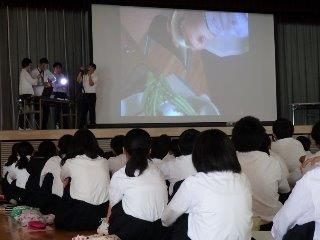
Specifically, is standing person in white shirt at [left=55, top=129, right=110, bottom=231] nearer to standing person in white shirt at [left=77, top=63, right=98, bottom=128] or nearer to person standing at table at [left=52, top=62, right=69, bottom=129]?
person standing at table at [left=52, top=62, right=69, bottom=129]

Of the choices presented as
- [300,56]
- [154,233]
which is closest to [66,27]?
[300,56]

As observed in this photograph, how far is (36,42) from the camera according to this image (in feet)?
28.7

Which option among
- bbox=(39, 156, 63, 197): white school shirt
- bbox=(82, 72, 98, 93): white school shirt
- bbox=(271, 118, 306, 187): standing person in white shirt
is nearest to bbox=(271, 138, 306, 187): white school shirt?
bbox=(271, 118, 306, 187): standing person in white shirt

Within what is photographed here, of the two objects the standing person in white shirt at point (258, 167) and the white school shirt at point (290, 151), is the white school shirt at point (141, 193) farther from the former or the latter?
the white school shirt at point (290, 151)

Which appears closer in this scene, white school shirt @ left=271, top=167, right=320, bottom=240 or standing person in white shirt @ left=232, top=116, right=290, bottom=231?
white school shirt @ left=271, top=167, right=320, bottom=240

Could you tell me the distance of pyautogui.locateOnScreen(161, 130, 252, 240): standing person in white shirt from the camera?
218 cm

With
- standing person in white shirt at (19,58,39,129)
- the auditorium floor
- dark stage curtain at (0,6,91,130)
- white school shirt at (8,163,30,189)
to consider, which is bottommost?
the auditorium floor

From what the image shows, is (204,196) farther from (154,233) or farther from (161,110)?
(161,110)

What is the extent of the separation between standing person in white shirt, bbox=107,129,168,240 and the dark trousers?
544 centimetres

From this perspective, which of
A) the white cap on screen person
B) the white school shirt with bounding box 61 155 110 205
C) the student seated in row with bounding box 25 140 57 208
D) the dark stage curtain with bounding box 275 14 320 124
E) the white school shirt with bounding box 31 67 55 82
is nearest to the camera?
the white school shirt with bounding box 61 155 110 205

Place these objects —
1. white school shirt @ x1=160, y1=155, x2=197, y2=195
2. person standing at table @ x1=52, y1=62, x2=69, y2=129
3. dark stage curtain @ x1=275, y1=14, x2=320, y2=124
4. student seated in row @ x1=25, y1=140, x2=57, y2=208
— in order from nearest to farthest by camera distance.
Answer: white school shirt @ x1=160, y1=155, x2=197, y2=195, student seated in row @ x1=25, y1=140, x2=57, y2=208, person standing at table @ x1=52, y1=62, x2=69, y2=129, dark stage curtain @ x1=275, y1=14, x2=320, y2=124

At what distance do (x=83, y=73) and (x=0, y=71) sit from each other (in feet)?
5.02

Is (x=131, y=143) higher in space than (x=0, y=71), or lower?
lower

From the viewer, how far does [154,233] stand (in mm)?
3041
